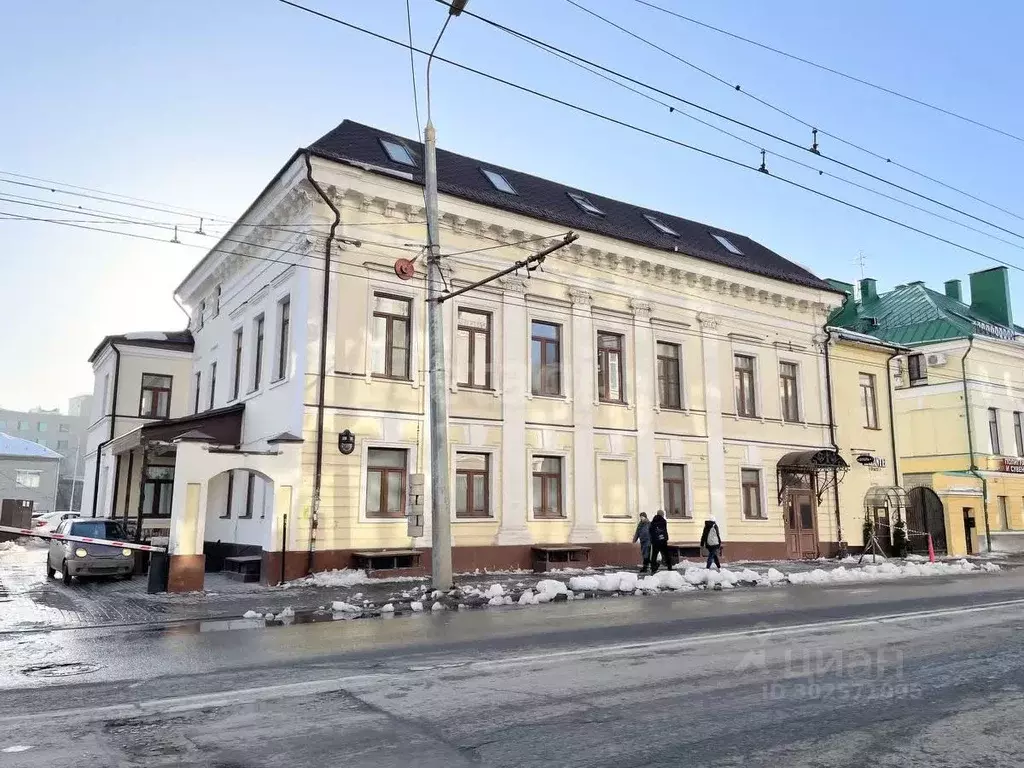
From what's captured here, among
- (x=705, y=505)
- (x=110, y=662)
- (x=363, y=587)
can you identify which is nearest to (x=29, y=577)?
(x=363, y=587)

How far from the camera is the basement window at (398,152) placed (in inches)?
819

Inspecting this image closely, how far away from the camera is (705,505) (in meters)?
23.6

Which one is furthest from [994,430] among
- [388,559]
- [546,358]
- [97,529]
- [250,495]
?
[97,529]

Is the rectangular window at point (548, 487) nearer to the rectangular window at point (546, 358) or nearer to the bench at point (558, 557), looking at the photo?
the bench at point (558, 557)

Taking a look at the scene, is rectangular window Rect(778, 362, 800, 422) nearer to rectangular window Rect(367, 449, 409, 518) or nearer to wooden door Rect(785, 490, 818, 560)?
wooden door Rect(785, 490, 818, 560)

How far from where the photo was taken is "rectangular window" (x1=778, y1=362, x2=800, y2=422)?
26.7m

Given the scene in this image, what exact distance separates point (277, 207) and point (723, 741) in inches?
685

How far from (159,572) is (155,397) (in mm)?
15563

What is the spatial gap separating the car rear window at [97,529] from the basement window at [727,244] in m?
21.6

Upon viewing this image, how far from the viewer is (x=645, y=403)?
2286 cm

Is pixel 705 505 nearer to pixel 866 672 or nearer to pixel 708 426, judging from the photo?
pixel 708 426

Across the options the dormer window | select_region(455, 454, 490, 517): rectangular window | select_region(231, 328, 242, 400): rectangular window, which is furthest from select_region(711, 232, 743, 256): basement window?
select_region(231, 328, 242, 400): rectangular window

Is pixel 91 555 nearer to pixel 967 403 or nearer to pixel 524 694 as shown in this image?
pixel 524 694

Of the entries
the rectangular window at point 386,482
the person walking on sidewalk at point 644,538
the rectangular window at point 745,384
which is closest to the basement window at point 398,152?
the rectangular window at point 386,482
